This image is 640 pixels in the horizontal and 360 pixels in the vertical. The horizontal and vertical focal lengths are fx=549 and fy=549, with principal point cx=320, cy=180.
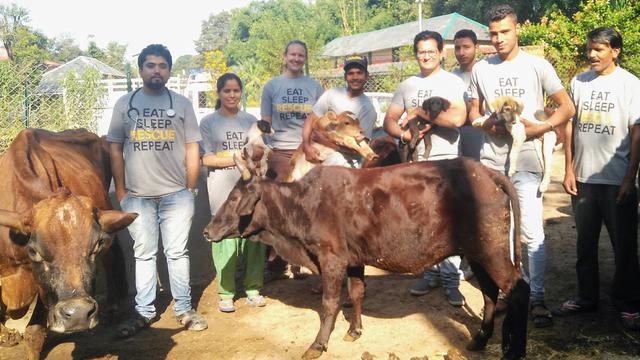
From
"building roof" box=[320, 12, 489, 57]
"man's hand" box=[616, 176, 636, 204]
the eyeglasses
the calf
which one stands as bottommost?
"man's hand" box=[616, 176, 636, 204]

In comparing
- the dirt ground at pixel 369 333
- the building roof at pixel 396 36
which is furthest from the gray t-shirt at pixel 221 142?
the building roof at pixel 396 36

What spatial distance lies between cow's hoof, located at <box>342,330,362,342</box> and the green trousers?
128 cm

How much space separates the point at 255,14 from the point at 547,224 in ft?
310

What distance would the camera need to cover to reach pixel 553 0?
31359 millimetres

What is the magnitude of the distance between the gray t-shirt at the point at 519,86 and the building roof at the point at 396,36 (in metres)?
34.0

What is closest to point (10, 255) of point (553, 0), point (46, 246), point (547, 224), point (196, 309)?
point (46, 246)

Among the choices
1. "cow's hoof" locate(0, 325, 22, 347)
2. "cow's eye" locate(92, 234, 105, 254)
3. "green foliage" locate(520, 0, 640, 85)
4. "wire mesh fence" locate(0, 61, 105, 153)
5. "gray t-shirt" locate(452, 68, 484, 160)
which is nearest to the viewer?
"cow's eye" locate(92, 234, 105, 254)

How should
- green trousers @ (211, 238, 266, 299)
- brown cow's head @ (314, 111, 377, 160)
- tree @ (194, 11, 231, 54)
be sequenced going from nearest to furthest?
brown cow's head @ (314, 111, 377, 160) → green trousers @ (211, 238, 266, 299) → tree @ (194, 11, 231, 54)

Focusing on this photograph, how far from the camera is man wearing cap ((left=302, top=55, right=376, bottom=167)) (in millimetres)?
5371

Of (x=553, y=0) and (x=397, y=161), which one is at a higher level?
(x=553, y=0)

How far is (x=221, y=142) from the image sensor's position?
5.49 m

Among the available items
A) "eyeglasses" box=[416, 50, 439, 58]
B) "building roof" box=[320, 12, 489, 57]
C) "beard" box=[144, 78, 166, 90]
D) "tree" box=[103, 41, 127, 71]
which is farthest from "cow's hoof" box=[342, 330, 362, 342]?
"tree" box=[103, 41, 127, 71]

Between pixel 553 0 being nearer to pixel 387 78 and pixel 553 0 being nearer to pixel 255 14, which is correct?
pixel 387 78

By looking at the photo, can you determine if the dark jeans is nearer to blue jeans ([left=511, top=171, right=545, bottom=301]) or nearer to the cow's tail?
blue jeans ([left=511, top=171, right=545, bottom=301])
